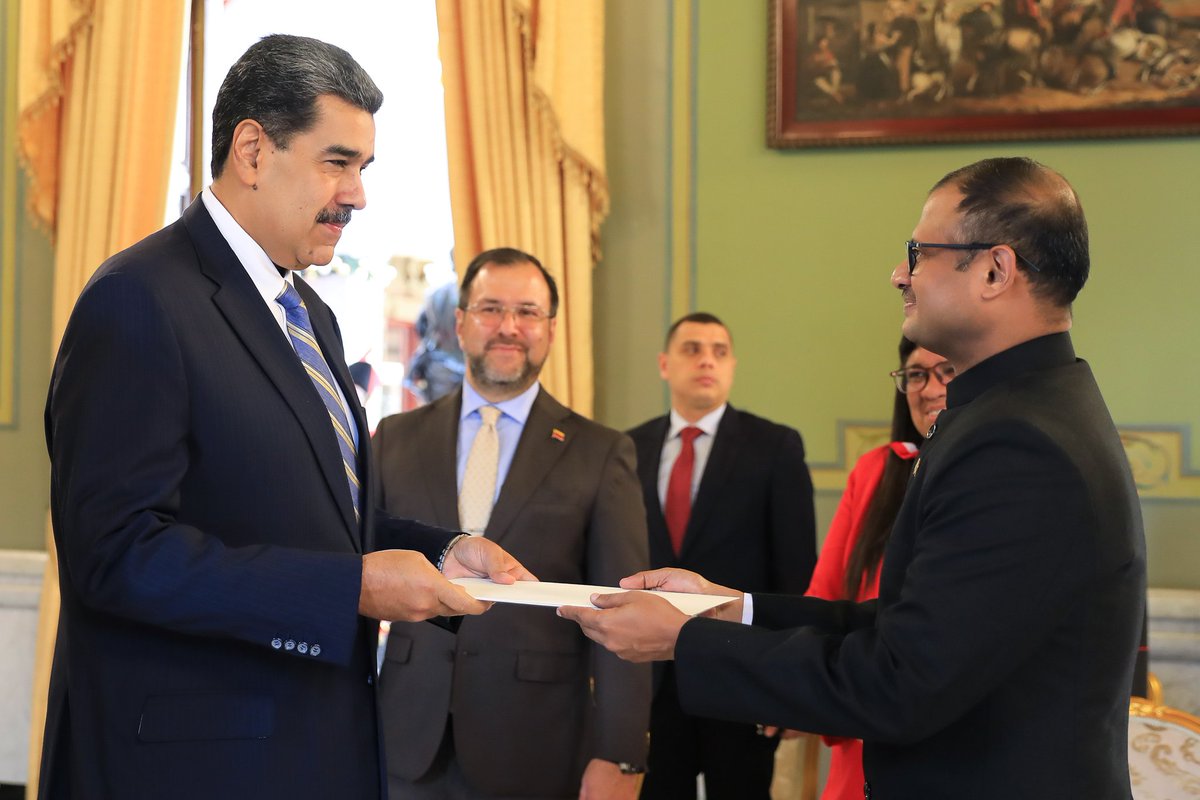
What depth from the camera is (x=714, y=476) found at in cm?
430

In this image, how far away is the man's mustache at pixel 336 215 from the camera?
211cm

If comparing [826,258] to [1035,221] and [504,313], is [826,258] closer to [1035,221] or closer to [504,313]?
[504,313]

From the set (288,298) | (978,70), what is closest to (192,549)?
(288,298)

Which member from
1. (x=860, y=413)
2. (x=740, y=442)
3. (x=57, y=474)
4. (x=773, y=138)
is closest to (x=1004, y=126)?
(x=773, y=138)

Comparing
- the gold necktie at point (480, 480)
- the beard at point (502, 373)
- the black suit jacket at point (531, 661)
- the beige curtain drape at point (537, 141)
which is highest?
the beige curtain drape at point (537, 141)

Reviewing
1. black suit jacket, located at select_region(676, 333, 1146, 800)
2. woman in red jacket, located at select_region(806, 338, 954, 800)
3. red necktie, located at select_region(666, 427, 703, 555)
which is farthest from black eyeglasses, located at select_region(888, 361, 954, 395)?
black suit jacket, located at select_region(676, 333, 1146, 800)

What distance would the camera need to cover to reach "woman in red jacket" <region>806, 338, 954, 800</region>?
3.14 metres

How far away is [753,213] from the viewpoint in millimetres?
5043

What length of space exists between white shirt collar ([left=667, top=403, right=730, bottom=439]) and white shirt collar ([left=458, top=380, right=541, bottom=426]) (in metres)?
1.08

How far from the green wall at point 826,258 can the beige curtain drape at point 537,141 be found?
0.60ft

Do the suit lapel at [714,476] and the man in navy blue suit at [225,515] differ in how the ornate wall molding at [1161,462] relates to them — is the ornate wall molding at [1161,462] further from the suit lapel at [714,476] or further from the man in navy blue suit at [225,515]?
the man in navy blue suit at [225,515]

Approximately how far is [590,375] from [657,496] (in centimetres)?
86

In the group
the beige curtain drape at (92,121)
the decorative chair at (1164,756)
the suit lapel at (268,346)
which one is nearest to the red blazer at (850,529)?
the decorative chair at (1164,756)

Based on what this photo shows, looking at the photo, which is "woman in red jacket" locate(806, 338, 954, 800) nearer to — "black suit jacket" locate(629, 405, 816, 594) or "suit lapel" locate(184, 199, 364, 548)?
"black suit jacket" locate(629, 405, 816, 594)
